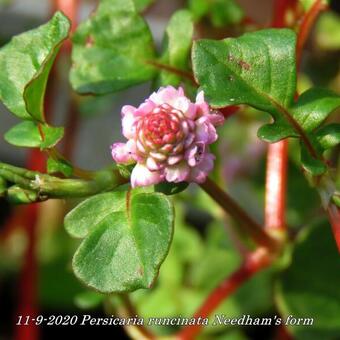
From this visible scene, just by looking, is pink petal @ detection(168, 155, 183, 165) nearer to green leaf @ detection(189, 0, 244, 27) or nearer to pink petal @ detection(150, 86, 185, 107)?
pink petal @ detection(150, 86, 185, 107)

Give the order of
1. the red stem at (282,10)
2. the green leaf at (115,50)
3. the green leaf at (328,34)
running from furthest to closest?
1. the green leaf at (328,34)
2. the red stem at (282,10)
3. the green leaf at (115,50)

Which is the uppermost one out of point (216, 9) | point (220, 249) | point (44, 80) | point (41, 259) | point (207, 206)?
point (44, 80)

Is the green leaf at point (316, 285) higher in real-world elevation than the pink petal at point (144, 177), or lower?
lower

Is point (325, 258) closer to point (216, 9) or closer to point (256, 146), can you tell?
point (216, 9)

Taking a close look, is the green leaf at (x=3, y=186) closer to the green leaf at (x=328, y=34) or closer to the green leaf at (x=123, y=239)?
the green leaf at (x=123, y=239)

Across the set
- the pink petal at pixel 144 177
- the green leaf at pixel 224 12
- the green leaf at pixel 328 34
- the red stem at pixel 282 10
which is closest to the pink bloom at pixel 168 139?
the pink petal at pixel 144 177

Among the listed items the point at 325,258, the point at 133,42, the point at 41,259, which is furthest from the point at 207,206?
the point at 41,259

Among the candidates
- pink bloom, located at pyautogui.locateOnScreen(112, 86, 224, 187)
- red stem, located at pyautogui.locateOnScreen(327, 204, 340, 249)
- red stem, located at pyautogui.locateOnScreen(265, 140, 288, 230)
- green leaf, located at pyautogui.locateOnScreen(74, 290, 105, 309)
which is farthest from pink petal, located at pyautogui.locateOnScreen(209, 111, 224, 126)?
green leaf, located at pyautogui.locateOnScreen(74, 290, 105, 309)
